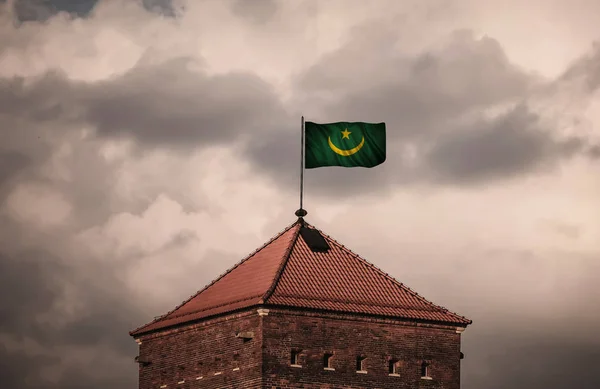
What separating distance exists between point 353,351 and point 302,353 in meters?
2.21

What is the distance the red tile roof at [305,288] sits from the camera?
346ft

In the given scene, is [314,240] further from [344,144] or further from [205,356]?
[205,356]

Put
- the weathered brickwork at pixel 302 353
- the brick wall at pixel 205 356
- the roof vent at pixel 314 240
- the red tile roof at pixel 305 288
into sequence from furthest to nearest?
1. the roof vent at pixel 314 240
2. the red tile roof at pixel 305 288
3. the brick wall at pixel 205 356
4. the weathered brickwork at pixel 302 353

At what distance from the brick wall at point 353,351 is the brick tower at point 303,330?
1.5 inches

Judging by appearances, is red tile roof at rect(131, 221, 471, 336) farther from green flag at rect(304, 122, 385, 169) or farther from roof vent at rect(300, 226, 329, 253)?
green flag at rect(304, 122, 385, 169)

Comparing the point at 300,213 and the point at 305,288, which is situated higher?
the point at 300,213

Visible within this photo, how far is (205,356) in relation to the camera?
106m

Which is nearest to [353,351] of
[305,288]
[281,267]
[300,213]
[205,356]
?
[305,288]

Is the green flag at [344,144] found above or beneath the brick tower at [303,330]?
above

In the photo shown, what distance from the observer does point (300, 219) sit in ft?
357

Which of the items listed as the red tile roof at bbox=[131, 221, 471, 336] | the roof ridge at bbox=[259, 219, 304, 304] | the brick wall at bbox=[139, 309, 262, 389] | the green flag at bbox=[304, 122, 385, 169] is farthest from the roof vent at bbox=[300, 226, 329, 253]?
the brick wall at bbox=[139, 309, 262, 389]

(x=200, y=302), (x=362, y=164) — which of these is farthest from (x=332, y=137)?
(x=200, y=302)

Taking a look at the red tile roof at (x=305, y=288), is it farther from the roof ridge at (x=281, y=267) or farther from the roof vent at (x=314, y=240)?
the roof vent at (x=314, y=240)

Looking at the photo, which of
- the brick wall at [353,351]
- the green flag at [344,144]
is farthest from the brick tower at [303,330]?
the green flag at [344,144]
